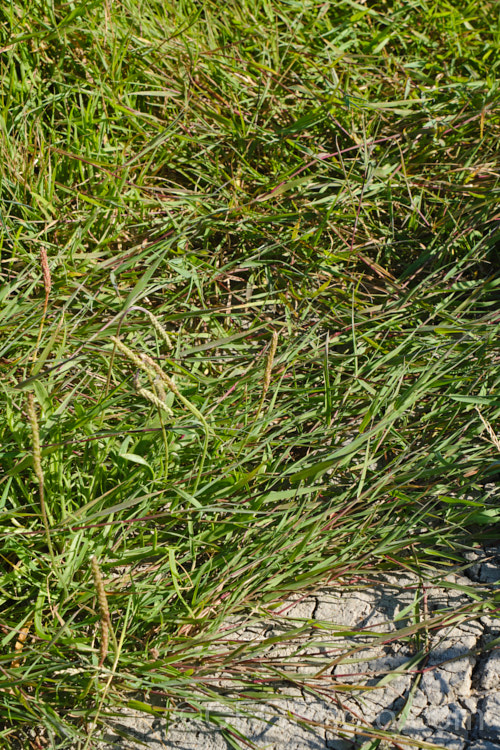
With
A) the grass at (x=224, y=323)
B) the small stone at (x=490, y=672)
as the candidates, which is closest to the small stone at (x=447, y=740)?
the small stone at (x=490, y=672)

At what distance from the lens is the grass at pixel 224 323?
1477 mm

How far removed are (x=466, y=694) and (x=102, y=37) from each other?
2.28 meters

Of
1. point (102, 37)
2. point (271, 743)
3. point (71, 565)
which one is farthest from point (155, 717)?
point (102, 37)

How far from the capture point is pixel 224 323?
6.75ft

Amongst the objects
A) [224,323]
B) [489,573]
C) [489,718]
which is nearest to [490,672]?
[489,718]

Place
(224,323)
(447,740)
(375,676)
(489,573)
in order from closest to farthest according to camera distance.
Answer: (447,740) < (375,676) < (489,573) < (224,323)

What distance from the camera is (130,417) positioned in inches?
67.5

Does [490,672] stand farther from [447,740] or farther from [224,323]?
[224,323]

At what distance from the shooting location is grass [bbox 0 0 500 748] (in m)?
1.48

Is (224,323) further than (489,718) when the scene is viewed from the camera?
Yes

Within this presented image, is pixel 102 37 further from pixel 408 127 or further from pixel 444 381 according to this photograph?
pixel 444 381

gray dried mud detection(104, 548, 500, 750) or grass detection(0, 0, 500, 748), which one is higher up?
grass detection(0, 0, 500, 748)

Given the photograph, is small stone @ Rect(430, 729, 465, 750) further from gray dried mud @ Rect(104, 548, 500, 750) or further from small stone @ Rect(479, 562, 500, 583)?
small stone @ Rect(479, 562, 500, 583)

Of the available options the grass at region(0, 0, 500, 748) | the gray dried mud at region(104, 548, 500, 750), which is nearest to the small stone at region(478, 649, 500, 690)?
the gray dried mud at region(104, 548, 500, 750)
